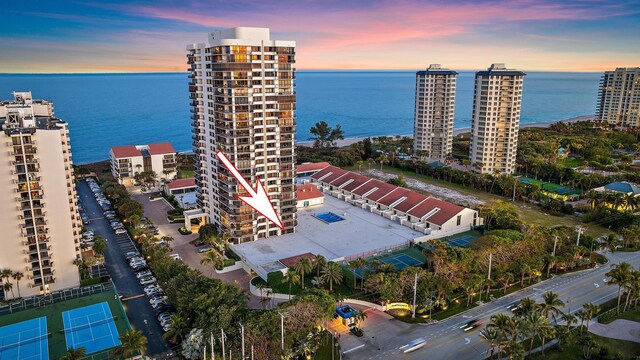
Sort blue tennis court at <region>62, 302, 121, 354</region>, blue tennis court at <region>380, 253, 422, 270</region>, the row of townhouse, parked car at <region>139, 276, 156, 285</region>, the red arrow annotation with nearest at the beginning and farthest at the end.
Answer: blue tennis court at <region>62, 302, 121, 354</region> → parked car at <region>139, 276, 156, 285</region> → blue tennis court at <region>380, 253, 422, 270</region> → the red arrow annotation → the row of townhouse

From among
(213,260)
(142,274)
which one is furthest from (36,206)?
(213,260)

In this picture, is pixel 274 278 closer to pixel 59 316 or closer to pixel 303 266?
pixel 303 266

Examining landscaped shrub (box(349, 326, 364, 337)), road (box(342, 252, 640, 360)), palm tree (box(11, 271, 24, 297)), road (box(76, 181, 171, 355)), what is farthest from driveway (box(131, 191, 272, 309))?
palm tree (box(11, 271, 24, 297))

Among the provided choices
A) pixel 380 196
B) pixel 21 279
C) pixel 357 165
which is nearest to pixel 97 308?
pixel 21 279

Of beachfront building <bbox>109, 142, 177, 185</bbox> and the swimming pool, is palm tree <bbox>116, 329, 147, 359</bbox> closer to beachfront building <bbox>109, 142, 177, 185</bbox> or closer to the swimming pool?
the swimming pool

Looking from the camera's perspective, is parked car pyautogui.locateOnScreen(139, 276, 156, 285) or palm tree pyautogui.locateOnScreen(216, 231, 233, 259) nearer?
parked car pyautogui.locateOnScreen(139, 276, 156, 285)

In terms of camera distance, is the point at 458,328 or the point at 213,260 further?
the point at 213,260
